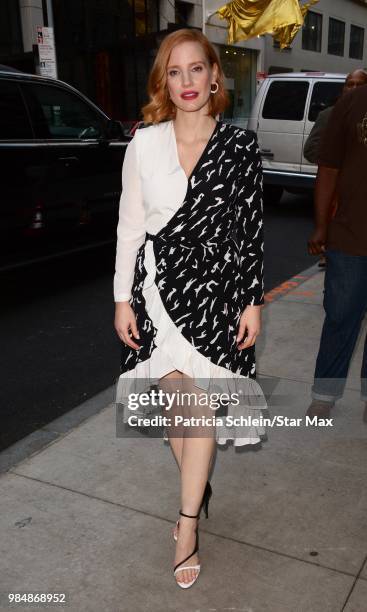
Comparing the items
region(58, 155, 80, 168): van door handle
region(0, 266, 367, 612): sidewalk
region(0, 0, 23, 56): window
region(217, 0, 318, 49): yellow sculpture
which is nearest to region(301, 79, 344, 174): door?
region(217, 0, 318, 49): yellow sculpture

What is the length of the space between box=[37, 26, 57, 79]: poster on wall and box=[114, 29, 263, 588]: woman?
10139 mm

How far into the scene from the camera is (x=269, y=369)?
4.28 metres

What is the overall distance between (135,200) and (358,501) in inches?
65.3

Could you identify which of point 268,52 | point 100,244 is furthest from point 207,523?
point 268,52

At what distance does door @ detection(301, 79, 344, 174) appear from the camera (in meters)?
10.4

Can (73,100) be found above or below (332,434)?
above

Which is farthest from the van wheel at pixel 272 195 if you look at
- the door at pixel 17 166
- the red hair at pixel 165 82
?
the red hair at pixel 165 82

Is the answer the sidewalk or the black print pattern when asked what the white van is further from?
the black print pattern

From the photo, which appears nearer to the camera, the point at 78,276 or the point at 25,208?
the point at 25,208

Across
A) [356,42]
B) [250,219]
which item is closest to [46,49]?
[250,219]

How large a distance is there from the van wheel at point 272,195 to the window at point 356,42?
2740cm

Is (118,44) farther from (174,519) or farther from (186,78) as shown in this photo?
(174,519)

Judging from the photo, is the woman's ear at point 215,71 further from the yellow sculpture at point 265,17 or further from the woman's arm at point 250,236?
the yellow sculpture at point 265,17

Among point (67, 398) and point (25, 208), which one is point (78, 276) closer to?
point (25, 208)
